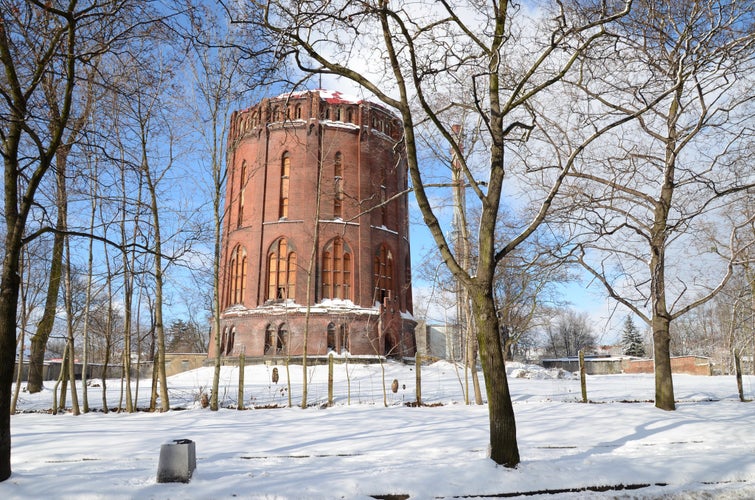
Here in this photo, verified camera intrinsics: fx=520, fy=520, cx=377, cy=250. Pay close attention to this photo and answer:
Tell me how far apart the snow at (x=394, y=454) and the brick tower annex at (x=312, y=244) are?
1766 cm

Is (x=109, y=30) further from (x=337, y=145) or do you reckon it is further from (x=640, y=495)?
(x=337, y=145)

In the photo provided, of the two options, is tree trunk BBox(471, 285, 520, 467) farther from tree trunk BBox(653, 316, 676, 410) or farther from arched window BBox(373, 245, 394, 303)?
arched window BBox(373, 245, 394, 303)

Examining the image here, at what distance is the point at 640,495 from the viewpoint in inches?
223

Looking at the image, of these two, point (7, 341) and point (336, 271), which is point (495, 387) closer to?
point (7, 341)

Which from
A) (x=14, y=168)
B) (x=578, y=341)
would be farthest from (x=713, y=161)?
(x=578, y=341)

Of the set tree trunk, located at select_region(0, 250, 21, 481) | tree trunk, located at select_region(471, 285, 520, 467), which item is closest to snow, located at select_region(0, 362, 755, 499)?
tree trunk, located at select_region(471, 285, 520, 467)

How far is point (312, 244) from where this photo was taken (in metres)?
31.4

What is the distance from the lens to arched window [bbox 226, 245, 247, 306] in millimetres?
32906

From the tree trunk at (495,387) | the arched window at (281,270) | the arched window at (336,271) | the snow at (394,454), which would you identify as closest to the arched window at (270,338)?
the arched window at (281,270)

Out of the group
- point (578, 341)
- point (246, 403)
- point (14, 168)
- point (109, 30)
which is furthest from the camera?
point (578, 341)

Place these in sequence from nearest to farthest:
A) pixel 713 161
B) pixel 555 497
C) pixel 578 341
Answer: pixel 555 497 < pixel 713 161 < pixel 578 341

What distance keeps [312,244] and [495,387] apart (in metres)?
25.5

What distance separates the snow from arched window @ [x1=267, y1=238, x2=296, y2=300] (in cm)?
1861

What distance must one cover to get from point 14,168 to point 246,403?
37.8ft
